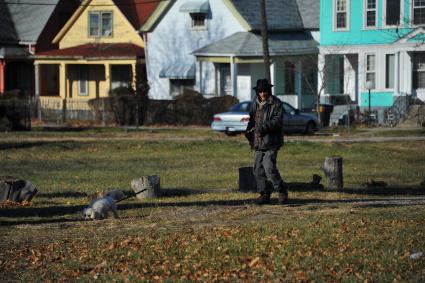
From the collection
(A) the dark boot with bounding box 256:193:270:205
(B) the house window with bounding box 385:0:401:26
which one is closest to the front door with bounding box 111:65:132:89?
(B) the house window with bounding box 385:0:401:26

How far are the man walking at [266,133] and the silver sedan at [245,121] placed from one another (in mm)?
22247

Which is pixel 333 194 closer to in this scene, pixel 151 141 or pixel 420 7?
pixel 151 141

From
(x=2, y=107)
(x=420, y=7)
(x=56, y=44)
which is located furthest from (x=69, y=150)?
(x=56, y=44)

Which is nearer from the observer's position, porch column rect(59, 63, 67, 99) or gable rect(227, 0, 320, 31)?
gable rect(227, 0, 320, 31)

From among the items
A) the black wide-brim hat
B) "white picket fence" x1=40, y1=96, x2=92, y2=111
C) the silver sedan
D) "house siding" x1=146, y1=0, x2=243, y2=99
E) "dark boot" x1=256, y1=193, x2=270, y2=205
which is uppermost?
"house siding" x1=146, y1=0, x2=243, y2=99

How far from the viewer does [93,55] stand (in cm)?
5575

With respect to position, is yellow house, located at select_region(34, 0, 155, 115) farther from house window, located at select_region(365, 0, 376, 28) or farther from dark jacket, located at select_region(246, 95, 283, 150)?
dark jacket, located at select_region(246, 95, 283, 150)

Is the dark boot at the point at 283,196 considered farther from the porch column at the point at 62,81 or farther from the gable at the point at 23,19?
the gable at the point at 23,19

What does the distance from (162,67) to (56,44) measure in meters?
8.89

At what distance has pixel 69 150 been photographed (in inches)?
1300

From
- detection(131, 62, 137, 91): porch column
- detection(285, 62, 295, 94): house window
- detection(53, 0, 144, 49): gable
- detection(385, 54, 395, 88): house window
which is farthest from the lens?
detection(53, 0, 144, 49): gable

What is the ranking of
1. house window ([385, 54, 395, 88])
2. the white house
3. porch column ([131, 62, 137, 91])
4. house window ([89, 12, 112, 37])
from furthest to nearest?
house window ([89, 12, 112, 37]) < porch column ([131, 62, 137, 91]) < the white house < house window ([385, 54, 395, 88])

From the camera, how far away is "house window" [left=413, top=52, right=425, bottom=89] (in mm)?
46875

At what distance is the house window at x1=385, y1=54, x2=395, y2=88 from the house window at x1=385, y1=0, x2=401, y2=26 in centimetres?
156
